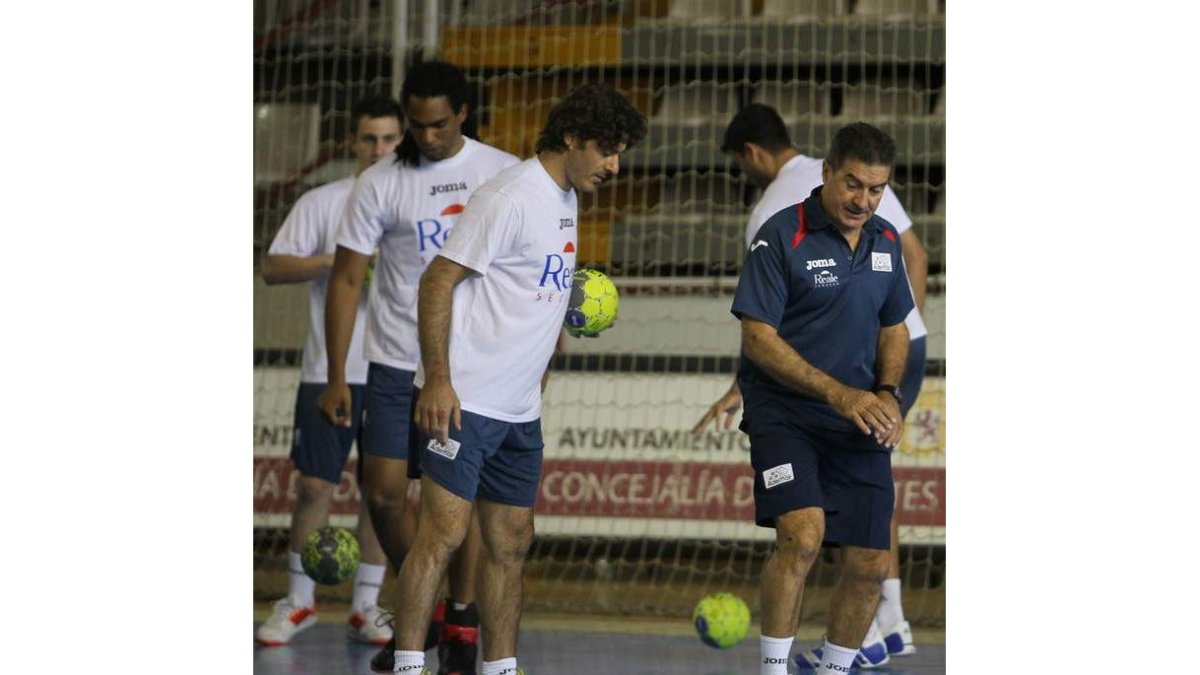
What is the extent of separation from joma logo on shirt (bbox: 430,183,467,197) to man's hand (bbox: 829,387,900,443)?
68.8 inches

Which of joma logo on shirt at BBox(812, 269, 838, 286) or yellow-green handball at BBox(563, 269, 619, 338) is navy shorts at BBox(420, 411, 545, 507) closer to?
yellow-green handball at BBox(563, 269, 619, 338)

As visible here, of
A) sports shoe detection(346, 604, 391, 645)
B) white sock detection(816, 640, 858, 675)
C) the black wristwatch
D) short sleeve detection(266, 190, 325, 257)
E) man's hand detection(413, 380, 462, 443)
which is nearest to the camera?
man's hand detection(413, 380, 462, 443)

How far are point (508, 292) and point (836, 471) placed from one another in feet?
3.84

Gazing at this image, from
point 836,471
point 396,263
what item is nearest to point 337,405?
point 396,263

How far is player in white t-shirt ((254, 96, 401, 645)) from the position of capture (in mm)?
7191

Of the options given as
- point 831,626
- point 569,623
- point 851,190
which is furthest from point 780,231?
point 569,623

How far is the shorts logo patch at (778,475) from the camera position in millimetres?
5270

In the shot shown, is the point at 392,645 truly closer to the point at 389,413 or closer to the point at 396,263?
the point at 389,413

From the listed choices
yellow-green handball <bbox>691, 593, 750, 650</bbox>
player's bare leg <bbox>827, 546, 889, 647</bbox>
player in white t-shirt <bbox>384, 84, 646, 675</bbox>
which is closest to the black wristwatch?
player's bare leg <bbox>827, 546, 889, 647</bbox>

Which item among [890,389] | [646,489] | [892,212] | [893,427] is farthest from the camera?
[646,489]

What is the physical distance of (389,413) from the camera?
6262mm

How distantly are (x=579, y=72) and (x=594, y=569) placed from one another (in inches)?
133

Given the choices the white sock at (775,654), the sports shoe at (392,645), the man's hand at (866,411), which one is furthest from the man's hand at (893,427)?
the sports shoe at (392,645)
